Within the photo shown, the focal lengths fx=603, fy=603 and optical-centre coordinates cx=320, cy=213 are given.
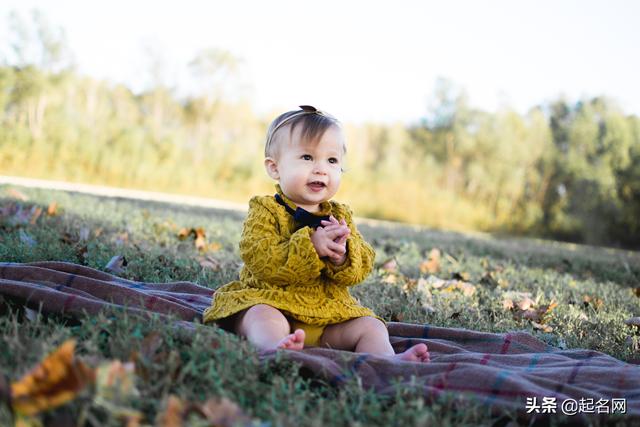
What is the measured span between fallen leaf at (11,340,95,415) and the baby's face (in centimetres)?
125

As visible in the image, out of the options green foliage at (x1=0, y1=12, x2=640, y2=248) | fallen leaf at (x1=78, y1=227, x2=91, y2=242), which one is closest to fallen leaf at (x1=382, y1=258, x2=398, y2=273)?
fallen leaf at (x1=78, y1=227, x2=91, y2=242)

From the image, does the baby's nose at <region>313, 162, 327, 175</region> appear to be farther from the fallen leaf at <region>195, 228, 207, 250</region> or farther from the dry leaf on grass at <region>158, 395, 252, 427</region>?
the fallen leaf at <region>195, 228, 207, 250</region>

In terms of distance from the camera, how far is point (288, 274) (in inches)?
89.4

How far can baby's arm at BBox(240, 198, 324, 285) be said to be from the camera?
7.39 ft

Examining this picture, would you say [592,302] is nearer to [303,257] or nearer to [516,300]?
[516,300]

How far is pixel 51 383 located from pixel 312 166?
4.44ft

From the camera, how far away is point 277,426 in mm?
1309

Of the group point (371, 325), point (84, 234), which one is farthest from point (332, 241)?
point (84, 234)

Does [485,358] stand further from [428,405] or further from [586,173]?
[586,173]

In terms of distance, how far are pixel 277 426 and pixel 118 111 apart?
18.5 metres

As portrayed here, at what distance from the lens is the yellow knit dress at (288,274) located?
7.46ft

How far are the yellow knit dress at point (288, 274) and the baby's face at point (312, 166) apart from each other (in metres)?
0.11

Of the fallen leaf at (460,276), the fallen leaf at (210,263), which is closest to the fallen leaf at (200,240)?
the fallen leaf at (210,263)

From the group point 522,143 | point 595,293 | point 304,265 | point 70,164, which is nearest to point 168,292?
point 304,265
